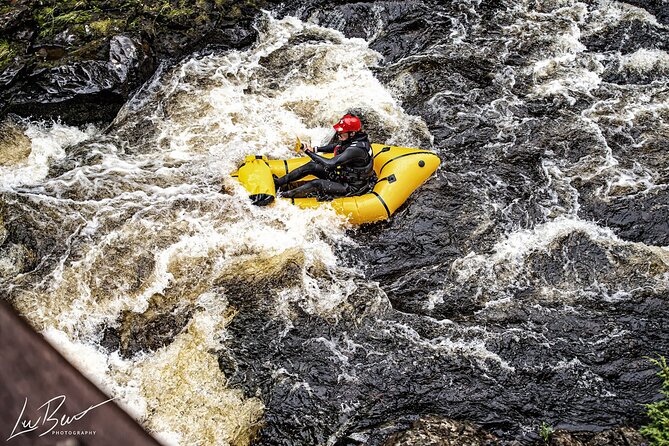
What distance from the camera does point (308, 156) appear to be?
25.9 ft

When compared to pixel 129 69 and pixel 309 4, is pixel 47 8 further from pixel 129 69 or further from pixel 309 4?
pixel 309 4

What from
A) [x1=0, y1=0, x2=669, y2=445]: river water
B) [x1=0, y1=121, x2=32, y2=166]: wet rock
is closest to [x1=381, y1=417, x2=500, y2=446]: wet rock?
[x1=0, y1=0, x2=669, y2=445]: river water

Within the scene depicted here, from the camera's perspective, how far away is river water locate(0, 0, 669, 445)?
550 cm

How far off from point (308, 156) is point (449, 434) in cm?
424

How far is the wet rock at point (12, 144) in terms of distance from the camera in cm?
766

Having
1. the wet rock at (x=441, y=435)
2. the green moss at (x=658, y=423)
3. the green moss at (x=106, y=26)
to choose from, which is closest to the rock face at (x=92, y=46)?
the green moss at (x=106, y=26)

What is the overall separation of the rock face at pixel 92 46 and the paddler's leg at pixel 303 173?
3030 millimetres

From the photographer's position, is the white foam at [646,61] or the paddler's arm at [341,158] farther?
the white foam at [646,61]

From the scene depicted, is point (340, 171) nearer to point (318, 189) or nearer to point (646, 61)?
point (318, 189)

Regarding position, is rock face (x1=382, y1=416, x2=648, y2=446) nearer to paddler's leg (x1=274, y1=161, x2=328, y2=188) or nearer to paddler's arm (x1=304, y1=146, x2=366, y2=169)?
paddler's arm (x1=304, y1=146, x2=366, y2=169)

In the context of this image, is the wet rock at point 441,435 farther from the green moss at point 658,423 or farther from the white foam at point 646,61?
the white foam at point 646,61

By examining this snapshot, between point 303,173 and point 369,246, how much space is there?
4.51ft

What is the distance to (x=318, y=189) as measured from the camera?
25.1 feet

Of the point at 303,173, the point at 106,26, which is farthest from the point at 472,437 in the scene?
the point at 106,26
